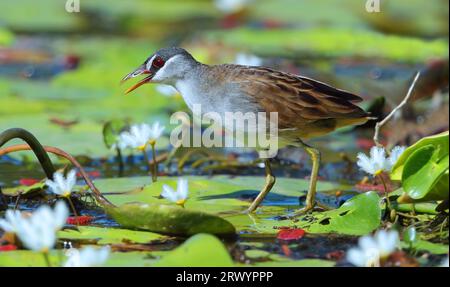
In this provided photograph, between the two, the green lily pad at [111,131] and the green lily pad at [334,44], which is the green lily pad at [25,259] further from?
the green lily pad at [334,44]

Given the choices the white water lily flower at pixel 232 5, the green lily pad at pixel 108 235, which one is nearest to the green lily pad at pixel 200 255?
the green lily pad at pixel 108 235

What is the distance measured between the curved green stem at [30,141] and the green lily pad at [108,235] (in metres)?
0.57

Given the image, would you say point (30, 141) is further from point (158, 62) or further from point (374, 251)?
point (374, 251)

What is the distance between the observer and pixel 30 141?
193 inches

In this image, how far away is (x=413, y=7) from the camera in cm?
1440

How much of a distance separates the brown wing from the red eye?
0.51 metres

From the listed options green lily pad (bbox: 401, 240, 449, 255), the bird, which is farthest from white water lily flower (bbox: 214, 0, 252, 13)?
green lily pad (bbox: 401, 240, 449, 255)

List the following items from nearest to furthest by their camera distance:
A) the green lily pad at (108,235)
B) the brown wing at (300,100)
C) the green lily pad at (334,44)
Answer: the green lily pad at (108,235) → the brown wing at (300,100) → the green lily pad at (334,44)

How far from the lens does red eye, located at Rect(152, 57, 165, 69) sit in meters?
5.70

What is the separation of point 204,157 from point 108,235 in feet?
7.81

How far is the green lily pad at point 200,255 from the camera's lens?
150 inches

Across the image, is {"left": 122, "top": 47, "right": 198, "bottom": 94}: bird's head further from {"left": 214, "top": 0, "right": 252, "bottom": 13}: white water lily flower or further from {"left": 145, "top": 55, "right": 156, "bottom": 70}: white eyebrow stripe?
{"left": 214, "top": 0, "right": 252, "bottom": 13}: white water lily flower
